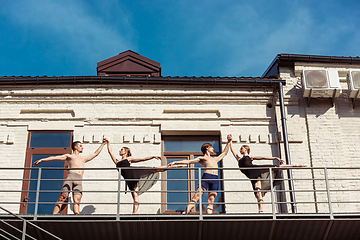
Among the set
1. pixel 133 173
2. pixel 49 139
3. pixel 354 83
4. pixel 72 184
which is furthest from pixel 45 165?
pixel 354 83

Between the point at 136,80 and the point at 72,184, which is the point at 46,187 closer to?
the point at 72,184

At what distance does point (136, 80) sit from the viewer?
41.4ft

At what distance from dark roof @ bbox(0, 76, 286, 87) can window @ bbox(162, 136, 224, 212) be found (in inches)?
57.1

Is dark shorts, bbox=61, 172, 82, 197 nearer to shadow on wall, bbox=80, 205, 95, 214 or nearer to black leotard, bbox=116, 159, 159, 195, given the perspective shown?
black leotard, bbox=116, 159, 159, 195

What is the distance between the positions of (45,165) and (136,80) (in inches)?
123

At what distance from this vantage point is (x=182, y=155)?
40.2 ft

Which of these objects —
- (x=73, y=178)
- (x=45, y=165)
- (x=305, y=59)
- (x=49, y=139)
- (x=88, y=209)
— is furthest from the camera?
(x=305, y=59)

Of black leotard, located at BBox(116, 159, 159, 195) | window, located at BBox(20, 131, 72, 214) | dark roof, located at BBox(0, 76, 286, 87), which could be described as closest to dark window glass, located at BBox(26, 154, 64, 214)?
window, located at BBox(20, 131, 72, 214)

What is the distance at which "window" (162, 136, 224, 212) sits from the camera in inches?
458

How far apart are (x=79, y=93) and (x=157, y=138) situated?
2.38 m

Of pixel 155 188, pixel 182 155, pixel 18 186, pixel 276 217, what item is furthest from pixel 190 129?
pixel 18 186

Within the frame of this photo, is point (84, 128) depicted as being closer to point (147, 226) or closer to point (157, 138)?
point (157, 138)

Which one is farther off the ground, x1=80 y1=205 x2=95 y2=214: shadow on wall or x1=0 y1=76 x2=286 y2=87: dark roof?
x1=0 y1=76 x2=286 y2=87: dark roof

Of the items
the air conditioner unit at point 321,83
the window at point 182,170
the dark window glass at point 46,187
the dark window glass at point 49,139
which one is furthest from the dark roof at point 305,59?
the dark window glass at point 46,187
